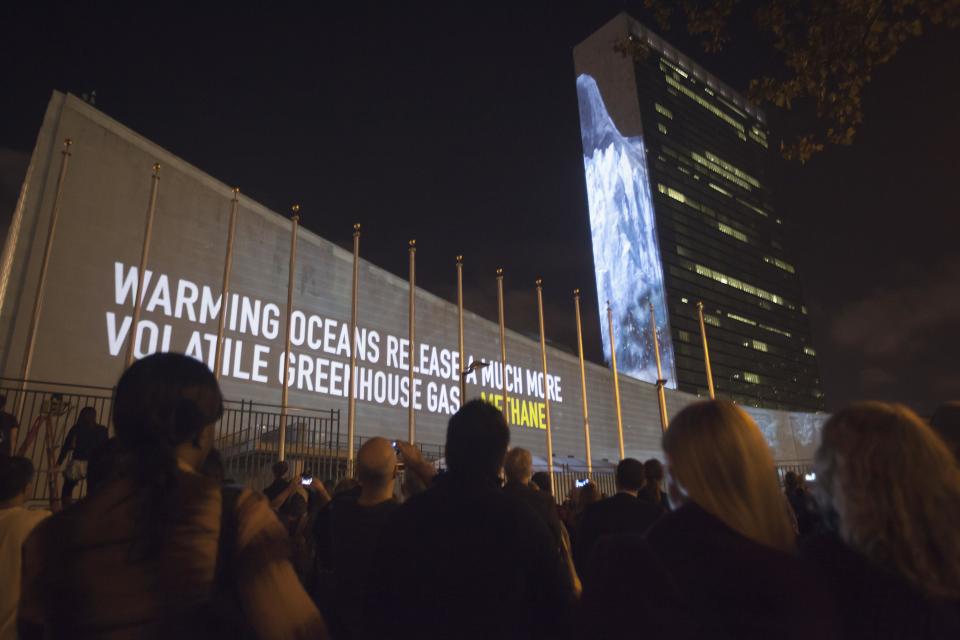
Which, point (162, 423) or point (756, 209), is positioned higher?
point (756, 209)

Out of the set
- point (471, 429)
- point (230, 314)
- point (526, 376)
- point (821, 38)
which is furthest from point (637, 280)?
point (471, 429)

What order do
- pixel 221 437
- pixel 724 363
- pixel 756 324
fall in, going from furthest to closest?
1. pixel 756 324
2. pixel 724 363
3. pixel 221 437

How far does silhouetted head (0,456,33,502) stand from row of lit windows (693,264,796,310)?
94603mm

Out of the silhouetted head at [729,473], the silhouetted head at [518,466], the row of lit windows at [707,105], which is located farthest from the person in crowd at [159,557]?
the row of lit windows at [707,105]

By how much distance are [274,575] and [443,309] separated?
24320mm

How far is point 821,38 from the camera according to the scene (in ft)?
23.0

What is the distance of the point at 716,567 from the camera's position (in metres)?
1.57

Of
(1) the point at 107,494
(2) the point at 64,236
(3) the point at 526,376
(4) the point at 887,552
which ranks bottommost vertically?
(4) the point at 887,552

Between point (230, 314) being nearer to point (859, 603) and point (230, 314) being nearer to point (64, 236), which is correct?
point (64, 236)

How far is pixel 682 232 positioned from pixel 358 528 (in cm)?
9403

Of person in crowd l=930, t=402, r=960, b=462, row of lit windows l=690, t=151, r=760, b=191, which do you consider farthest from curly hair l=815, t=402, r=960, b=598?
row of lit windows l=690, t=151, r=760, b=191

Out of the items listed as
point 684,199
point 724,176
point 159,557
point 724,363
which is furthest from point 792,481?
point 724,176

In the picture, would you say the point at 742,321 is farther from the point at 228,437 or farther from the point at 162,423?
the point at 162,423

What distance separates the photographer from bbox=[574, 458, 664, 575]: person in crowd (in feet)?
13.1
